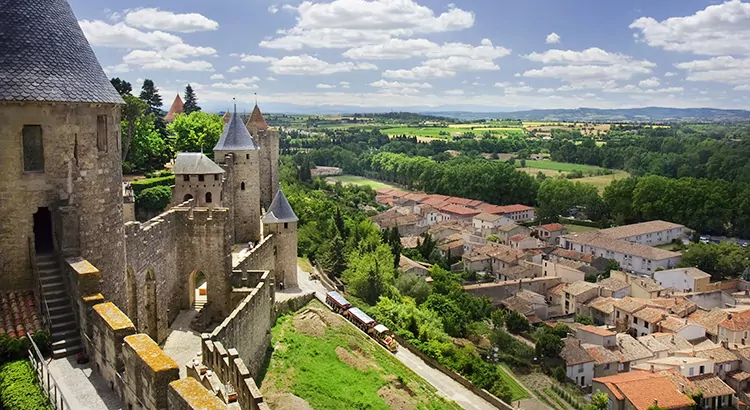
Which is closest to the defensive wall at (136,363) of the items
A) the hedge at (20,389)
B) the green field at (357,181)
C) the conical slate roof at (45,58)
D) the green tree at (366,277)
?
the hedge at (20,389)

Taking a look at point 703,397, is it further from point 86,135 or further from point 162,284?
point 86,135

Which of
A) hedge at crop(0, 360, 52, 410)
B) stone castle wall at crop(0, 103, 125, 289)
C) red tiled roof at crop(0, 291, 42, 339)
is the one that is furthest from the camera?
stone castle wall at crop(0, 103, 125, 289)

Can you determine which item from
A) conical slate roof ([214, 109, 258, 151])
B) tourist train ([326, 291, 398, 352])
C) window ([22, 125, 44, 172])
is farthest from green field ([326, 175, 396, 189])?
window ([22, 125, 44, 172])

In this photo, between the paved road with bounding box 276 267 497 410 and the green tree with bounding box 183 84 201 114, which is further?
the green tree with bounding box 183 84 201 114

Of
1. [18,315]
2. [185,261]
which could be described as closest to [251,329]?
[185,261]

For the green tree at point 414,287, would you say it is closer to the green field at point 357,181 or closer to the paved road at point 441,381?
the paved road at point 441,381

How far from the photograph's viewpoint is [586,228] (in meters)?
101

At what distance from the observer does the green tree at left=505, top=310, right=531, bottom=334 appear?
2100 inches

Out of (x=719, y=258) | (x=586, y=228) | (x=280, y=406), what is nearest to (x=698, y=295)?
(x=719, y=258)

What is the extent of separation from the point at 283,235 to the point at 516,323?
27994 mm

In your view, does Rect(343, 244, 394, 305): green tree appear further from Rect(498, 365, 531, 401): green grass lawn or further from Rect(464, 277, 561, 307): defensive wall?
Rect(464, 277, 561, 307): defensive wall

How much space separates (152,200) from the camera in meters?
39.6

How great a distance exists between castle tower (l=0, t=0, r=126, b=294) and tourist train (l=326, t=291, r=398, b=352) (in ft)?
77.8

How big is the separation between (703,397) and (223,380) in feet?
128
